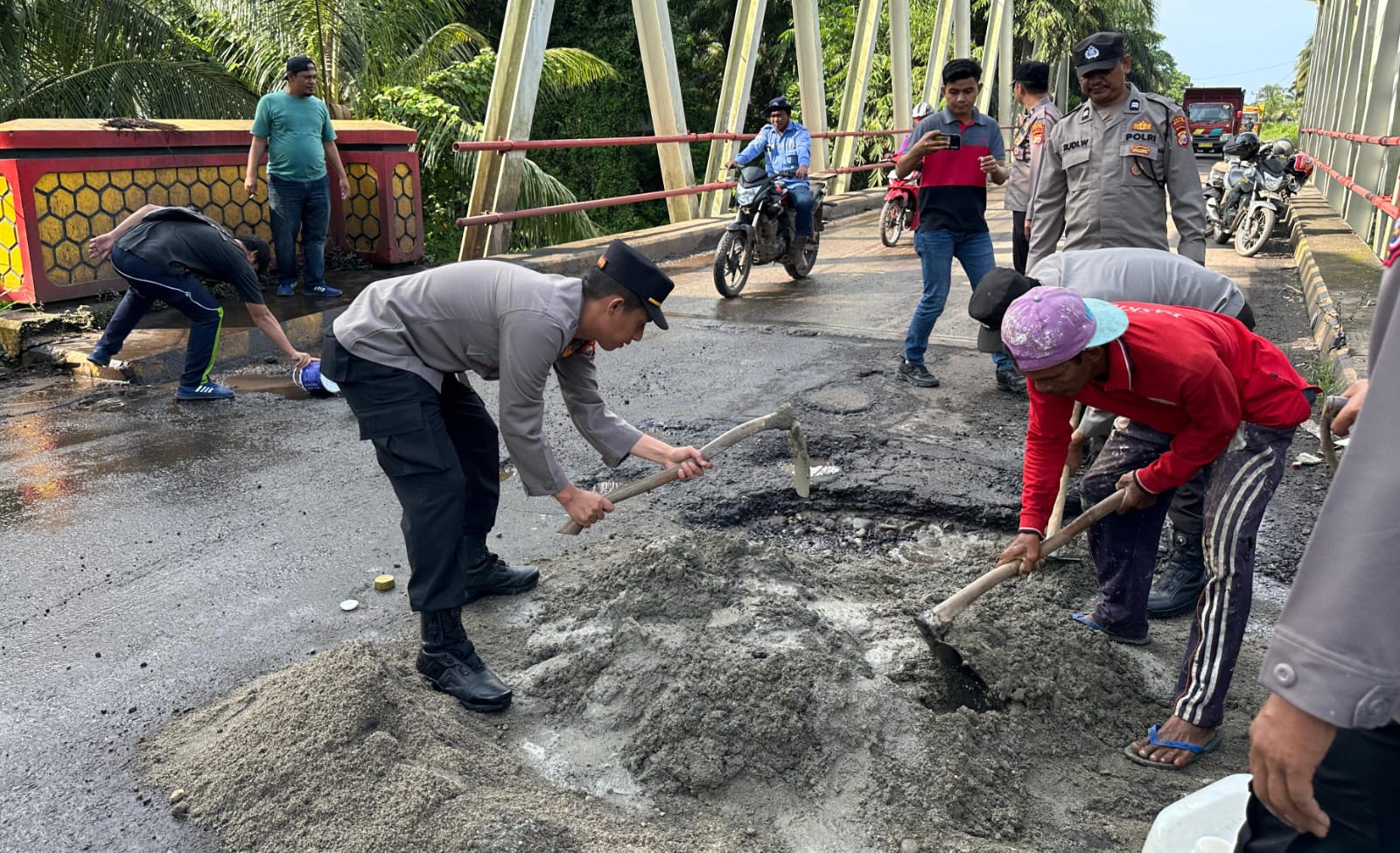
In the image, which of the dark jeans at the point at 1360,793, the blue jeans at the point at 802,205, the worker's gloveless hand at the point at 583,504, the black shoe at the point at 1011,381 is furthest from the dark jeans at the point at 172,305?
the dark jeans at the point at 1360,793

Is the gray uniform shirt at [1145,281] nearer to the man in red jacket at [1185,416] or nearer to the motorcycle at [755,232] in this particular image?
the man in red jacket at [1185,416]

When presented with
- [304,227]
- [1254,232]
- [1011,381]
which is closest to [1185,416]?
[1011,381]

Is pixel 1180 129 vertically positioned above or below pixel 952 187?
above

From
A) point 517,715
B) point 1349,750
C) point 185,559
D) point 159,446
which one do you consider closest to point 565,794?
point 517,715

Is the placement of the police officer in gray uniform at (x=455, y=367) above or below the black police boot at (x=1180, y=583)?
above

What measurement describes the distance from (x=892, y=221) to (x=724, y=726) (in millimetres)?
Result: 10701

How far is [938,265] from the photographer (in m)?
6.39

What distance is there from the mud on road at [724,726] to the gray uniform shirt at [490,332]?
632mm

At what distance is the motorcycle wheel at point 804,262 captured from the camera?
34.4ft

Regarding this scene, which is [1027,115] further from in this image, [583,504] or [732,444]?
[583,504]

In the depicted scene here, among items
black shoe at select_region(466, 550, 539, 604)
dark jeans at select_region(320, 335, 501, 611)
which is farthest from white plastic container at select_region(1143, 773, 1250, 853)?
black shoe at select_region(466, 550, 539, 604)

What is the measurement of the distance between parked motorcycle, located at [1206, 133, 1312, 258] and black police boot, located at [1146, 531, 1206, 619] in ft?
30.9

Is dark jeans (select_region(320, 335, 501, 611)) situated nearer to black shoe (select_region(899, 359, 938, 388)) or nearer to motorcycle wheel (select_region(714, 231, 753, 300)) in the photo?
black shoe (select_region(899, 359, 938, 388))

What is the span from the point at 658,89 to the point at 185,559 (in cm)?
1013
